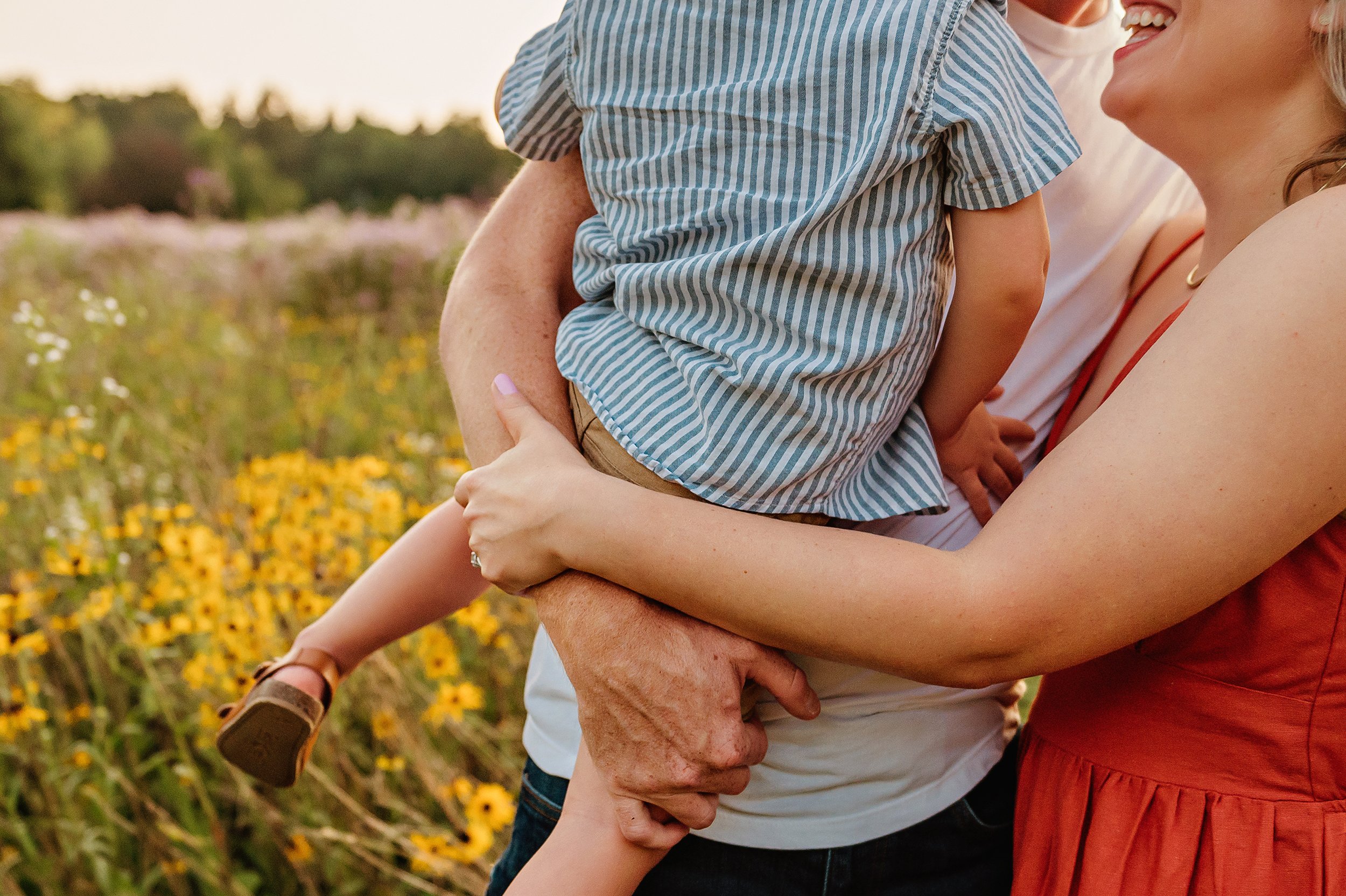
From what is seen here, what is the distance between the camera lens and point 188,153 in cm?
3130

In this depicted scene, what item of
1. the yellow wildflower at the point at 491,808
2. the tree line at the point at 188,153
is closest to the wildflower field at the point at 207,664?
the yellow wildflower at the point at 491,808

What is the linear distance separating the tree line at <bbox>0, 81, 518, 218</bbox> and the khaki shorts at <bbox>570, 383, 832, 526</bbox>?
2929 cm

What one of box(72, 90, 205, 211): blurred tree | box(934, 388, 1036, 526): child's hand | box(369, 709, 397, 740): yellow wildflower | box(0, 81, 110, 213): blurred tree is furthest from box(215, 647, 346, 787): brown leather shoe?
box(0, 81, 110, 213): blurred tree

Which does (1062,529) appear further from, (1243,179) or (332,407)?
(332,407)

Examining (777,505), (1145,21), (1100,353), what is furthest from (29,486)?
(1145,21)

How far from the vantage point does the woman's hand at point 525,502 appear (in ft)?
3.39

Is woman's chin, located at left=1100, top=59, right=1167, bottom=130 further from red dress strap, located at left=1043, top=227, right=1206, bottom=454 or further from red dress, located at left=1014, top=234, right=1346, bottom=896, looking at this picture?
red dress, located at left=1014, top=234, right=1346, bottom=896

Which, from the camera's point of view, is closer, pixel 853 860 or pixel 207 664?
pixel 853 860

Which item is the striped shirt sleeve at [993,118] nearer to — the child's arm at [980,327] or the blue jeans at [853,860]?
the child's arm at [980,327]

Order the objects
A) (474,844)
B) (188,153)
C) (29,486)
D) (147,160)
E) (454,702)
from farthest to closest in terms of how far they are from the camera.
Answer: (147,160)
(188,153)
(29,486)
(454,702)
(474,844)

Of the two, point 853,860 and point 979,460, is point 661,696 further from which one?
point 979,460

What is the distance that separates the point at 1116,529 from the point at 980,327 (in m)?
0.27

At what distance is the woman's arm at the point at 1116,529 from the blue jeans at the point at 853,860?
12.2 inches

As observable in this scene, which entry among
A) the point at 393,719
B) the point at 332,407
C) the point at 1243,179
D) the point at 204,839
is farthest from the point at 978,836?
the point at 332,407
